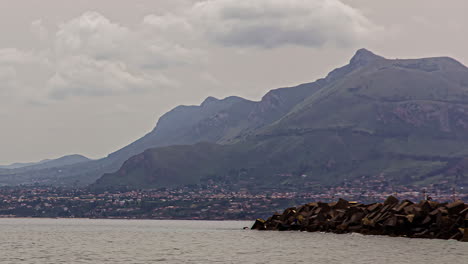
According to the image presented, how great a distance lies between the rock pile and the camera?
100 m

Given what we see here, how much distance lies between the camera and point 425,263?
6912cm

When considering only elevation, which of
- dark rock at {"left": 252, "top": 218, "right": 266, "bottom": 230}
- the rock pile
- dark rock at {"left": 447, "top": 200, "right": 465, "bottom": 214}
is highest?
dark rock at {"left": 447, "top": 200, "right": 465, "bottom": 214}

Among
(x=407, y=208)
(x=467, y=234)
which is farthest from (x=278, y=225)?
(x=467, y=234)

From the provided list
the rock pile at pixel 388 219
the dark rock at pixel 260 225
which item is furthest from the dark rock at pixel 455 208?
the dark rock at pixel 260 225

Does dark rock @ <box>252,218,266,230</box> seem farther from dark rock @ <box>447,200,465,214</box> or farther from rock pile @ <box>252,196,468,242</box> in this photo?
dark rock @ <box>447,200,465,214</box>

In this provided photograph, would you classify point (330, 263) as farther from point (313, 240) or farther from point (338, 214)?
point (338, 214)

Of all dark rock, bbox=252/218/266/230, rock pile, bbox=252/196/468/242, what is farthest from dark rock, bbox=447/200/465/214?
dark rock, bbox=252/218/266/230

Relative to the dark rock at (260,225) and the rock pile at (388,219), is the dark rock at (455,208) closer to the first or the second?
the rock pile at (388,219)

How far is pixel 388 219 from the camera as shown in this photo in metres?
111

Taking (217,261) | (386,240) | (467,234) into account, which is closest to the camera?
(217,261)

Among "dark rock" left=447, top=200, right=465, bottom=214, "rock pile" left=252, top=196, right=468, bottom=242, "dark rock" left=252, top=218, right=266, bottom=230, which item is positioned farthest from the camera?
"dark rock" left=252, top=218, right=266, bottom=230

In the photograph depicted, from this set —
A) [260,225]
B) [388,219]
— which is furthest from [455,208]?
[260,225]

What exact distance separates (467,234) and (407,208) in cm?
2039

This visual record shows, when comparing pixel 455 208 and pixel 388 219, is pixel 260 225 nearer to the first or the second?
pixel 388 219
